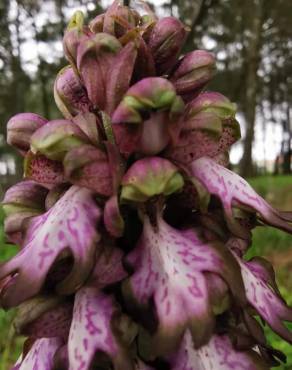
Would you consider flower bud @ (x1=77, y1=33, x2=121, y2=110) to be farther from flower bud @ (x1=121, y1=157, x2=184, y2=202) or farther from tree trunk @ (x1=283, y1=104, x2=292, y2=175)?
tree trunk @ (x1=283, y1=104, x2=292, y2=175)

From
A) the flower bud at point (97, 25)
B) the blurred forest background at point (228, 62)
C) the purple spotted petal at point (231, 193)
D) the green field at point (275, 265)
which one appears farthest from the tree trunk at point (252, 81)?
the purple spotted petal at point (231, 193)

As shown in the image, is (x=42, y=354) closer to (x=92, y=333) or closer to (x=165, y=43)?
(x=92, y=333)

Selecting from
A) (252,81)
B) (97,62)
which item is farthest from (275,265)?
(252,81)

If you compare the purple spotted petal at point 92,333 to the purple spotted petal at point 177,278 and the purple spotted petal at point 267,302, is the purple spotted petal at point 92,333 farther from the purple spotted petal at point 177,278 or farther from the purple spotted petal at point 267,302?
the purple spotted petal at point 267,302

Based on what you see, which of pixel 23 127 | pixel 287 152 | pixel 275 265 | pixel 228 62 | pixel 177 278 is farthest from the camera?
pixel 287 152

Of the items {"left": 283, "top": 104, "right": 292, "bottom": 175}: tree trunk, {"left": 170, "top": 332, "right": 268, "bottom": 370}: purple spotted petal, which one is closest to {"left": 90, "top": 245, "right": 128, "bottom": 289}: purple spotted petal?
{"left": 170, "top": 332, "right": 268, "bottom": 370}: purple spotted petal

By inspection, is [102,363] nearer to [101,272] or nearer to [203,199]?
[101,272]

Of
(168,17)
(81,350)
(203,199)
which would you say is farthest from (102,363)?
(168,17)
